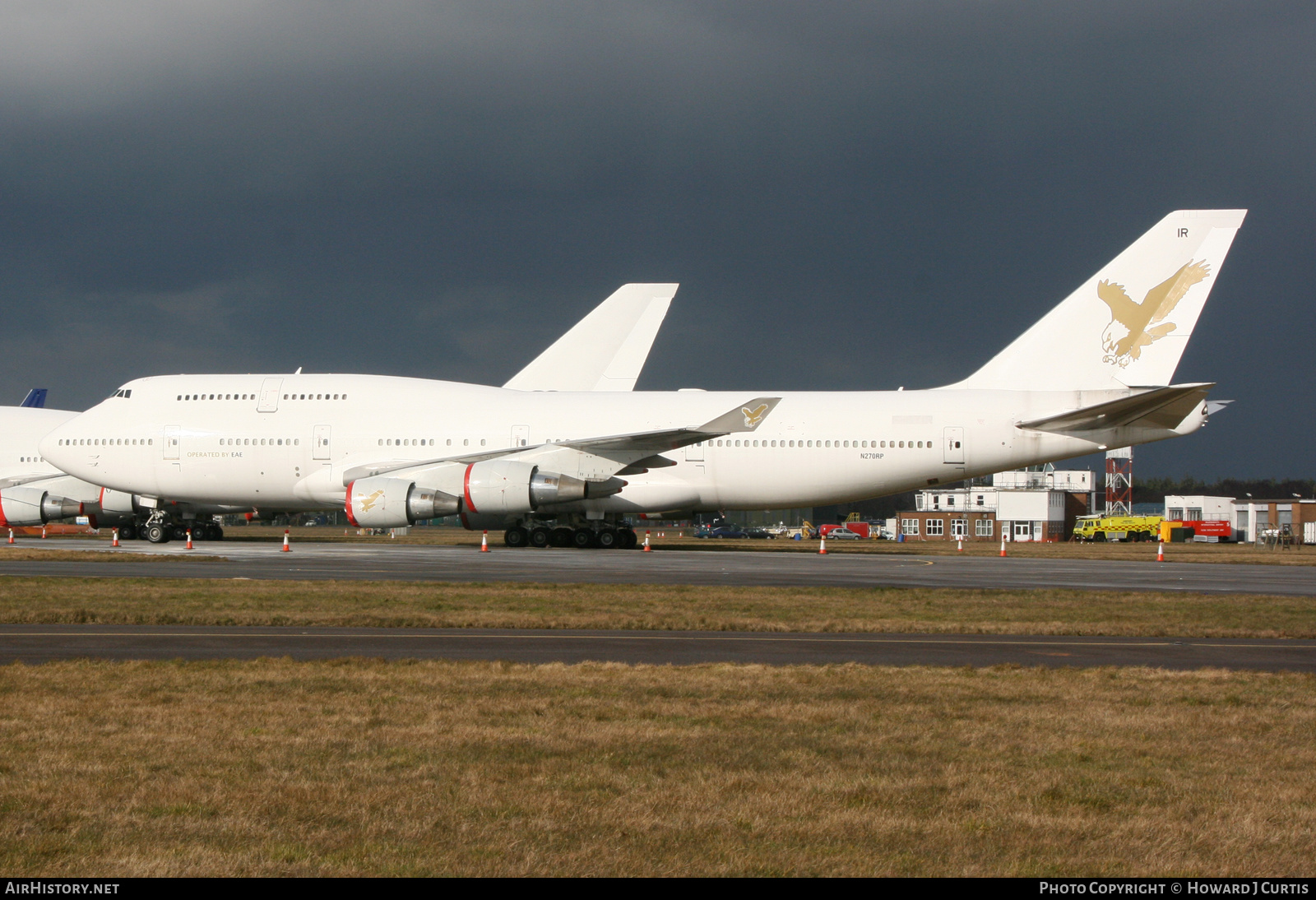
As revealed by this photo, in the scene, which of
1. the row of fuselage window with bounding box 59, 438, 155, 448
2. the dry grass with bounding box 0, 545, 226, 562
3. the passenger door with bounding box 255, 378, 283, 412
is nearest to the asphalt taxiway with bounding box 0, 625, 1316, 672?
the dry grass with bounding box 0, 545, 226, 562

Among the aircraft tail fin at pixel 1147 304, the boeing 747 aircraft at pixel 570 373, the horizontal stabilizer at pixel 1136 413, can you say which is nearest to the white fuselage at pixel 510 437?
the horizontal stabilizer at pixel 1136 413

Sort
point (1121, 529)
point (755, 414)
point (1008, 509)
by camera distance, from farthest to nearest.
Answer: point (1008, 509) → point (1121, 529) → point (755, 414)

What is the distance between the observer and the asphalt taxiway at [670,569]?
21.8 metres

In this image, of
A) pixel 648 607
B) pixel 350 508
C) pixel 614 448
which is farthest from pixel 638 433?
pixel 648 607

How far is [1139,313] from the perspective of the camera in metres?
32.8

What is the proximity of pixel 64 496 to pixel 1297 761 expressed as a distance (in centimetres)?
4097

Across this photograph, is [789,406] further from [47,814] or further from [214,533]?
[47,814]

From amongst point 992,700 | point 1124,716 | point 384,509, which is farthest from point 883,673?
point 384,509

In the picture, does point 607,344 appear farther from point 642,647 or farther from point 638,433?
point 642,647

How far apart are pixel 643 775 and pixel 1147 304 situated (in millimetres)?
30405

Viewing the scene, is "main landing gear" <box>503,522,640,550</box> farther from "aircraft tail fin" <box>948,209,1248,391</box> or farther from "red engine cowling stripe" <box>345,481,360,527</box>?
"aircraft tail fin" <box>948,209,1248,391</box>

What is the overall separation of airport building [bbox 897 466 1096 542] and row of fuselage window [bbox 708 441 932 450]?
51.4m

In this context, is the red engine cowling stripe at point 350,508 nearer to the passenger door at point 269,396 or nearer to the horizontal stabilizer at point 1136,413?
the passenger door at point 269,396

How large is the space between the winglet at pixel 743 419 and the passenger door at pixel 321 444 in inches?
463
